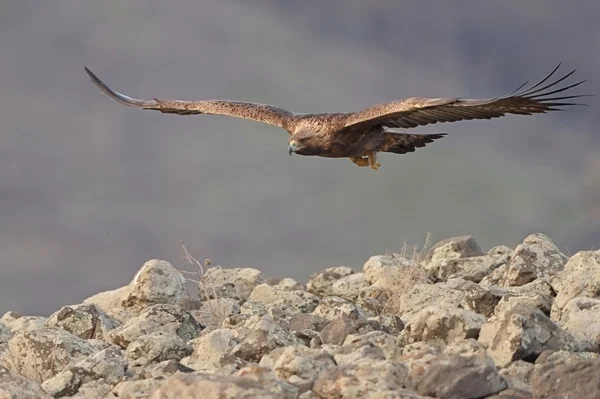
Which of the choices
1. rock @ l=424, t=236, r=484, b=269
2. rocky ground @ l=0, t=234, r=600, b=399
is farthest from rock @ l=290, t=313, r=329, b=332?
rock @ l=424, t=236, r=484, b=269

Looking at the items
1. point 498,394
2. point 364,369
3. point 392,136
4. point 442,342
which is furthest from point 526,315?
point 392,136

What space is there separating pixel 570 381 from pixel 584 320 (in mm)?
2313

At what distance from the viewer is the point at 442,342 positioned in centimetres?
851

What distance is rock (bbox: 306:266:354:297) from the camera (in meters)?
15.8

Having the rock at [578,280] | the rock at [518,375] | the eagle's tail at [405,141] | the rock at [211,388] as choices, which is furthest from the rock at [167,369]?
the eagle's tail at [405,141]

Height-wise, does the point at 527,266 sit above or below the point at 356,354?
above

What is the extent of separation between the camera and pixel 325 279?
16109mm

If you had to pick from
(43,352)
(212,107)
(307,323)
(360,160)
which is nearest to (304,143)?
(360,160)

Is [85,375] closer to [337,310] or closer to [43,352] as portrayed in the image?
[43,352]

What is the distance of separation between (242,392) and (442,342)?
101 inches

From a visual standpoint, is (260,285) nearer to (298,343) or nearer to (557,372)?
(298,343)

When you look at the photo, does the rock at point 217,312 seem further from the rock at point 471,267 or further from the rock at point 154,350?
the rock at point 471,267

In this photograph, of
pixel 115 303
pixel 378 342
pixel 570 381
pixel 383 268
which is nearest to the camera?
pixel 570 381

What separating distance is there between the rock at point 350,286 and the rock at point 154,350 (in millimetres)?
5100
